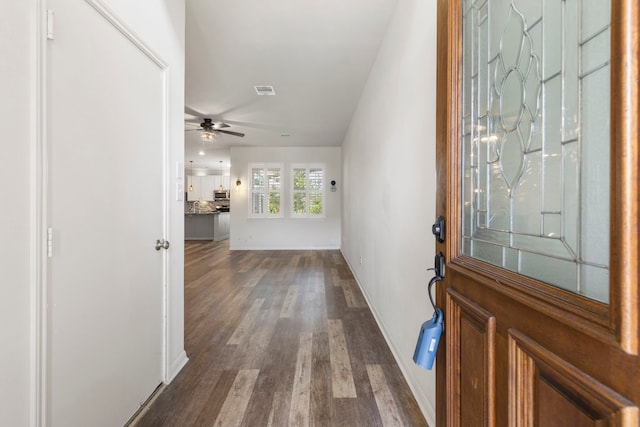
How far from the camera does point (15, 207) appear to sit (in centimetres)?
99

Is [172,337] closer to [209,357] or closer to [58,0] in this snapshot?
[209,357]

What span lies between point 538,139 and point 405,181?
50.7 inches

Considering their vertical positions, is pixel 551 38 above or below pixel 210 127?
below

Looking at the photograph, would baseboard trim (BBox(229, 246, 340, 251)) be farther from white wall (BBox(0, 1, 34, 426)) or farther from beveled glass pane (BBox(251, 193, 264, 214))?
white wall (BBox(0, 1, 34, 426))

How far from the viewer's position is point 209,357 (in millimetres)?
2199

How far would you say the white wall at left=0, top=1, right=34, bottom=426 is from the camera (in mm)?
947

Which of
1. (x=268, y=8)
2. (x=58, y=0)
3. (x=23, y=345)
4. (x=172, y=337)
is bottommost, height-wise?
(x=172, y=337)

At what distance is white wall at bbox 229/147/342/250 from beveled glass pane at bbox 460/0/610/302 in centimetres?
684

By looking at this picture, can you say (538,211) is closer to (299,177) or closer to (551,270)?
(551,270)

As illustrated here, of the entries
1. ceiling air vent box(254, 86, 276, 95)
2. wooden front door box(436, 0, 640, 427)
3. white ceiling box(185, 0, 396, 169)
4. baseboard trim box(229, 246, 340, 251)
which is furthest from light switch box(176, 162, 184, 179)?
baseboard trim box(229, 246, 340, 251)

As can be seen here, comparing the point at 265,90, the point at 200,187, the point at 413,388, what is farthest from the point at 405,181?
the point at 200,187

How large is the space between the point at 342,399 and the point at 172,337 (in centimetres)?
115

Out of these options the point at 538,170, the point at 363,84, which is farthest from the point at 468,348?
the point at 363,84

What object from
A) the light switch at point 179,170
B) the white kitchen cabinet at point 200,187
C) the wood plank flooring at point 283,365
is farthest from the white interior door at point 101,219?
the white kitchen cabinet at point 200,187
